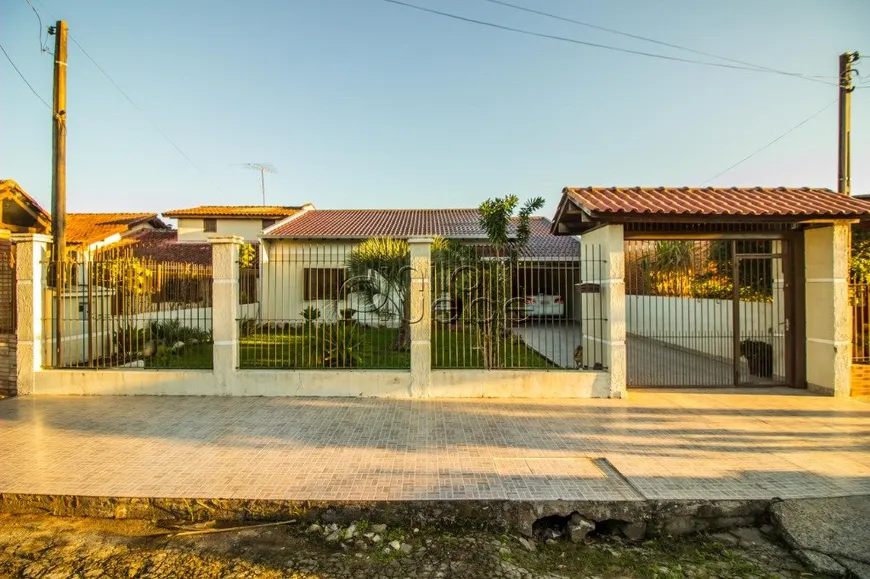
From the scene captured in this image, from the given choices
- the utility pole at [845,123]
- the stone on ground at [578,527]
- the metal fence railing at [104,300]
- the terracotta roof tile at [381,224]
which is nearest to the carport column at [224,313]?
the metal fence railing at [104,300]

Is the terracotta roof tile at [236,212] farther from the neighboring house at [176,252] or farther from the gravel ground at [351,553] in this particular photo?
the gravel ground at [351,553]

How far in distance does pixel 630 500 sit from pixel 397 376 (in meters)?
4.20

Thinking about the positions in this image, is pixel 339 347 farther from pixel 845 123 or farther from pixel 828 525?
pixel 845 123

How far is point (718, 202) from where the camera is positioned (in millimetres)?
7836

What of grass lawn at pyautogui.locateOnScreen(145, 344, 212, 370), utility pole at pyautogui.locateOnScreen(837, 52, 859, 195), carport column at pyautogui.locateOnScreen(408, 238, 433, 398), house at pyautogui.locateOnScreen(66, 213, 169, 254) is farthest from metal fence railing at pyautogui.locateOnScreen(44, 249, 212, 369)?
house at pyautogui.locateOnScreen(66, 213, 169, 254)

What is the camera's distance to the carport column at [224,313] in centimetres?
747

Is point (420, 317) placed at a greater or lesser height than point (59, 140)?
lesser

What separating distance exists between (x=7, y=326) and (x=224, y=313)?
3.82 metres

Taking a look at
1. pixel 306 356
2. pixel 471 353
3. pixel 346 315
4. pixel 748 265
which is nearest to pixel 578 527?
pixel 471 353

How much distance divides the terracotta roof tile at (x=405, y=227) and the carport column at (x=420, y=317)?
321 inches

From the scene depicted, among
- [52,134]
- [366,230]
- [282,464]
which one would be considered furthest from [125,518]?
[366,230]

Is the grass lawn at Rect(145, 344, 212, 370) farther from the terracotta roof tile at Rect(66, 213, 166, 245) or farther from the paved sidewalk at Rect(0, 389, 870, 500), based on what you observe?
the terracotta roof tile at Rect(66, 213, 166, 245)

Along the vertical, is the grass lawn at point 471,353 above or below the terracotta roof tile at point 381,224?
below

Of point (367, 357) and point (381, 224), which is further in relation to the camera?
point (381, 224)
